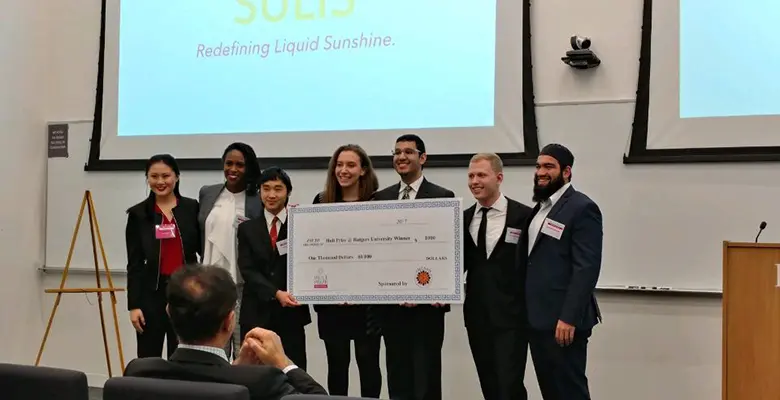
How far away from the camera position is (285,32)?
522 centimetres

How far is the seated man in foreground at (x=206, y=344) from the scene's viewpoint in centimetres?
192

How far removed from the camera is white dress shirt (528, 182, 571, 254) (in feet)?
11.7

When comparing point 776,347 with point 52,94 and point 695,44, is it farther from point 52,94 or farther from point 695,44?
point 52,94

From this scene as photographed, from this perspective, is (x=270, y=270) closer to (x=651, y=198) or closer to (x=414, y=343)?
(x=414, y=343)

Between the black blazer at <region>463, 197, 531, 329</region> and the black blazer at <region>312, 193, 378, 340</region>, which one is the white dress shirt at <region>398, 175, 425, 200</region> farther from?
the black blazer at <region>312, 193, 378, 340</region>

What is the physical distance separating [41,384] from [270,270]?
192cm

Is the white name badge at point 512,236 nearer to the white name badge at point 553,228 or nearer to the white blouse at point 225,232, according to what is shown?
the white name badge at point 553,228

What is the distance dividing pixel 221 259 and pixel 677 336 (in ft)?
8.61

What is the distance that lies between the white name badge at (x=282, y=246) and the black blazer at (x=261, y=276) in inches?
0.6

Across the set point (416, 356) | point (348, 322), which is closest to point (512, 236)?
point (416, 356)

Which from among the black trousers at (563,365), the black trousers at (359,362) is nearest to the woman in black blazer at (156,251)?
the black trousers at (359,362)

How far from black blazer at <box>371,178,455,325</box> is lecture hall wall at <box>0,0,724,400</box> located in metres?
0.99

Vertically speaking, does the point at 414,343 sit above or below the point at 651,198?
below

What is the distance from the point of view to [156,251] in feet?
13.5
